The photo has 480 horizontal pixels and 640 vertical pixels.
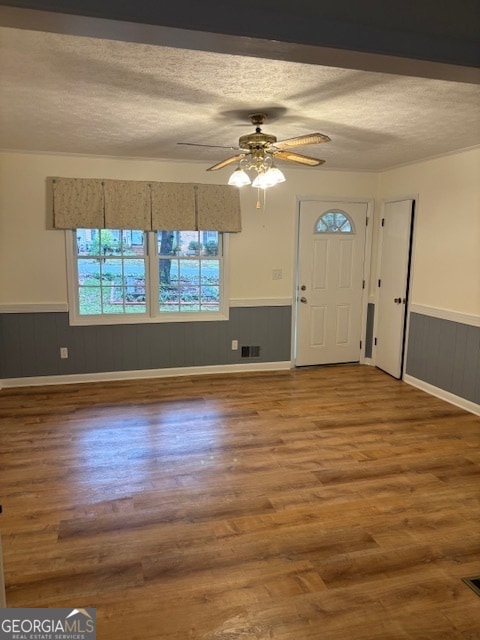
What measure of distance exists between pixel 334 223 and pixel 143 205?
7.65 feet

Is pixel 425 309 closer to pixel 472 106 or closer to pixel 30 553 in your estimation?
pixel 472 106

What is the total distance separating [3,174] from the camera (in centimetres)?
440

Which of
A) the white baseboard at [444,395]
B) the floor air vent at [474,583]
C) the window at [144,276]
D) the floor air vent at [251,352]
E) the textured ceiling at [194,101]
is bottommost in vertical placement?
the floor air vent at [474,583]

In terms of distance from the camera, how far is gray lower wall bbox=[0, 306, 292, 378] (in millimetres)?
4691

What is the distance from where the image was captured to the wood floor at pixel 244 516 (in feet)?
6.21

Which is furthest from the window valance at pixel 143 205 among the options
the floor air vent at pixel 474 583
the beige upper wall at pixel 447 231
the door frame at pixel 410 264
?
the floor air vent at pixel 474 583

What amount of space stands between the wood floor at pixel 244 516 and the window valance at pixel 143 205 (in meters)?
1.91

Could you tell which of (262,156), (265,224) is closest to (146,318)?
(265,224)

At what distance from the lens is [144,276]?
499cm

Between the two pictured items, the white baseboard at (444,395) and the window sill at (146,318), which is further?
the window sill at (146,318)

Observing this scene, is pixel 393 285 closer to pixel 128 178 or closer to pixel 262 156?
pixel 262 156

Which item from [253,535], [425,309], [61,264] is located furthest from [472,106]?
[61,264]

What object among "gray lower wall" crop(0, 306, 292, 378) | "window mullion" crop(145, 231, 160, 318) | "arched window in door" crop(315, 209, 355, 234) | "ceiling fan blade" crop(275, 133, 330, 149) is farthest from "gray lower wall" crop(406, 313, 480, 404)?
"window mullion" crop(145, 231, 160, 318)
